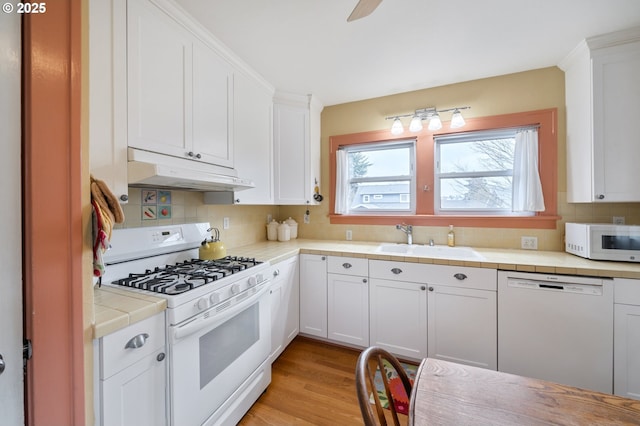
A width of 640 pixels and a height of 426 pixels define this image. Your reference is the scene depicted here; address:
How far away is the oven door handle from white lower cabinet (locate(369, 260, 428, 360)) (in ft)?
3.33

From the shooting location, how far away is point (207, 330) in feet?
4.06

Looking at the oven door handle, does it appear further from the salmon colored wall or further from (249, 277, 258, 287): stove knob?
the salmon colored wall

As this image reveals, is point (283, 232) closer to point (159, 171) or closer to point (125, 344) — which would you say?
point (159, 171)

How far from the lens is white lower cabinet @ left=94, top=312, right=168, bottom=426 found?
2.82 feet

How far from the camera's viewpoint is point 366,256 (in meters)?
2.06

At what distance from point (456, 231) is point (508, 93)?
4.41ft

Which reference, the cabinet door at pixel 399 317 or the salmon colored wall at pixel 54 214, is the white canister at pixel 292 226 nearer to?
the cabinet door at pixel 399 317

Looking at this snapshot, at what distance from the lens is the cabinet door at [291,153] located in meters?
2.52

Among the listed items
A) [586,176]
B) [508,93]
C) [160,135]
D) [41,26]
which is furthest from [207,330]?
[508,93]

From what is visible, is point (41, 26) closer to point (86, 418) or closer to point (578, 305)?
point (86, 418)

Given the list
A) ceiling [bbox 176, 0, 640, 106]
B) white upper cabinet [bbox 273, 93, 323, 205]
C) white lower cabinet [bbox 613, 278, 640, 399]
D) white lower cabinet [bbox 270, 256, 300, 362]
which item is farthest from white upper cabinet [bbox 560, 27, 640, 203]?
white lower cabinet [bbox 270, 256, 300, 362]

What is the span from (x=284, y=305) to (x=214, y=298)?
0.93m

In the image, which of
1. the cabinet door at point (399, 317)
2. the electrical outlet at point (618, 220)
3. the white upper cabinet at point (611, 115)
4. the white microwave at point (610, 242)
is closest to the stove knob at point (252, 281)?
the cabinet door at point (399, 317)

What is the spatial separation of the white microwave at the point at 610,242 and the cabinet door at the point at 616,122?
23cm
